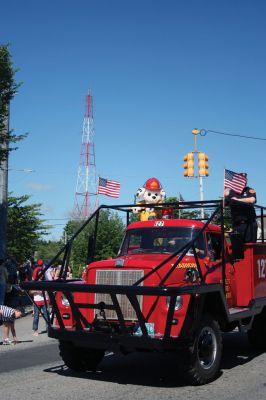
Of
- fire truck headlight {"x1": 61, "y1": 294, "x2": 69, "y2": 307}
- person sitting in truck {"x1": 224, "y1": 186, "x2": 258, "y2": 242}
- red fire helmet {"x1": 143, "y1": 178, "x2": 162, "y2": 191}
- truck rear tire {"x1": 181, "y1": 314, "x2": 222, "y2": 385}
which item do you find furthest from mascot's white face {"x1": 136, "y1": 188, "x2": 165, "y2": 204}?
truck rear tire {"x1": 181, "y1": 314, "x2": 222, "y2": 385}

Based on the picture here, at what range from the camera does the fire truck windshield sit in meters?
8.30

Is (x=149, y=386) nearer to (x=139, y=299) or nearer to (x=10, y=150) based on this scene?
(x=139, y=299)

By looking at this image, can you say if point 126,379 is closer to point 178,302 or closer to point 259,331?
point 178,302

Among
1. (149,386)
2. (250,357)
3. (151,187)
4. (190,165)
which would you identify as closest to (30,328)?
(151,187)

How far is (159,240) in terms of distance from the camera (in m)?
8.54

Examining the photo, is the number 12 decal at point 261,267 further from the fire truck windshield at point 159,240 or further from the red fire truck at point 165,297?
the fire truck windshield at point 159,240

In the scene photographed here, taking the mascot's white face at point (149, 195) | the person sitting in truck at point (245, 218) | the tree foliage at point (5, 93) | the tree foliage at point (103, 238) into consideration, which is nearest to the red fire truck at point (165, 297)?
the person sitting in truck at point (245, 218)

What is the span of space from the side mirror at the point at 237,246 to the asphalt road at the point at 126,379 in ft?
5.63

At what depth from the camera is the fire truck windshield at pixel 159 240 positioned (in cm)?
830

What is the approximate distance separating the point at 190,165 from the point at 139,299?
16203 mm

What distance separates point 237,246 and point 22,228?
21.1 metres

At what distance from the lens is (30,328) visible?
14484 millimetres

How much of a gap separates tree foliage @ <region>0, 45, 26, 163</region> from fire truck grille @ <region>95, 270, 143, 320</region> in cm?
989

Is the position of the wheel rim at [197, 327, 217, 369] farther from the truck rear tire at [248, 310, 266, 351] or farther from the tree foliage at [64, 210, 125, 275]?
the tree foliage at [64, 210, 125, 275]
